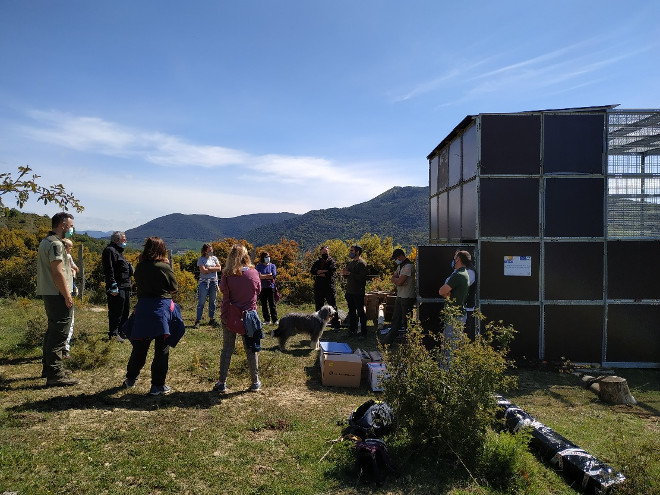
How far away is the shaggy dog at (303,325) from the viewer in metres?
8.08

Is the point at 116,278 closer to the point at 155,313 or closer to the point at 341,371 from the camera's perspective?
the point at 155,313

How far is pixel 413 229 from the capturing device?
56531 millimetres

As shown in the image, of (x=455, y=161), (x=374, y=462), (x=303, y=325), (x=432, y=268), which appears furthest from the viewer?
(x=455, y=161)

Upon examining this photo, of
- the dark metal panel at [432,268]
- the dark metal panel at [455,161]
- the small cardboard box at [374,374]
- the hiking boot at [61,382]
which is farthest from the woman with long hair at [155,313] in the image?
the dark metal panel at [455,161]

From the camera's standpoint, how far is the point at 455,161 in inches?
360

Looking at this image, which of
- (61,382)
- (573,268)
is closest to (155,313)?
(61,382)

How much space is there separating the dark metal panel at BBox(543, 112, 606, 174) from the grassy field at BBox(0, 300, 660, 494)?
373cm

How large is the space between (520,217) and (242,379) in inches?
221

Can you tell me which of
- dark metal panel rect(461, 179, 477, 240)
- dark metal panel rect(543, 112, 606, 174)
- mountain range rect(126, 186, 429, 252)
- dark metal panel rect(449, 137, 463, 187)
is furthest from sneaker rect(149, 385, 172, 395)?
mountain range rect(126, 186, 429, 252)

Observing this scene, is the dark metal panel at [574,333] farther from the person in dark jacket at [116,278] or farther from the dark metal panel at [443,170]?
the person in dark jacket at [116,278]

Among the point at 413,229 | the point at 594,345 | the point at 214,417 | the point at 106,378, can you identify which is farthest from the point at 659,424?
the point at 413,229

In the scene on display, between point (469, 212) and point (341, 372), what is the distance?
161 inches

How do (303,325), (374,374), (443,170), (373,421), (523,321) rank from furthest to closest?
1. (443,170)
2. (303,325)
3. (523,321)
4. (374,374)
5. (373,421)

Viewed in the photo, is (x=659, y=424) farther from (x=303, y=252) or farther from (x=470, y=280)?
(x=303, y=252)
